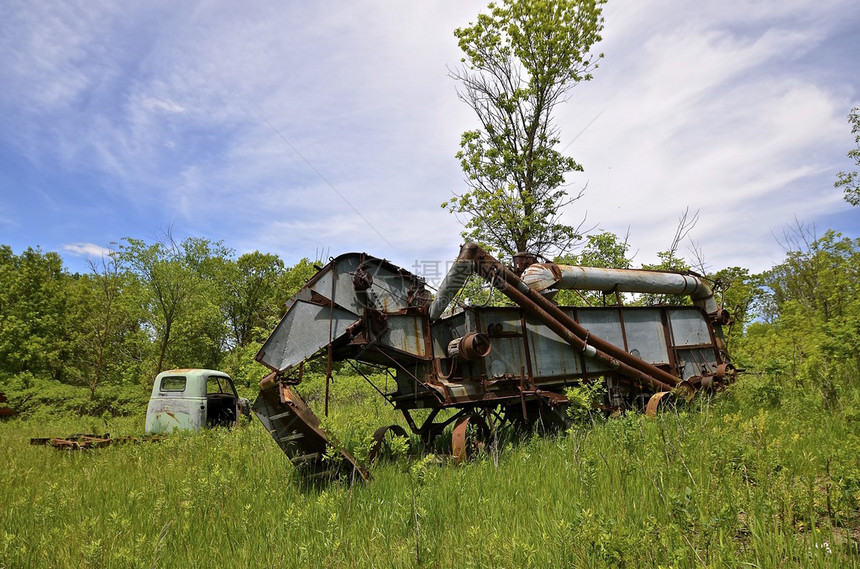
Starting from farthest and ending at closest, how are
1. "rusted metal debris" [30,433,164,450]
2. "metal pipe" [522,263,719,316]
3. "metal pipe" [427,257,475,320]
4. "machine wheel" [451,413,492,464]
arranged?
"rusted metal debris" [30,433,164,450] < "metal pipe" [522,263,719,316] < "metal pipe" [427,257,475,320] < "machine wheel" [451,413,492,464]

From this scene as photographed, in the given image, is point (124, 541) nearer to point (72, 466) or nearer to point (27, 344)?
point (72, 466)

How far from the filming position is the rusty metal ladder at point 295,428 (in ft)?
17.7

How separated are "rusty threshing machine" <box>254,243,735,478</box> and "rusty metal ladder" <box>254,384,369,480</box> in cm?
2

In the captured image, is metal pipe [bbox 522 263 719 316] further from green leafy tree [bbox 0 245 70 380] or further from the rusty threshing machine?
green leafy tree [bbox 0 245 70 380]

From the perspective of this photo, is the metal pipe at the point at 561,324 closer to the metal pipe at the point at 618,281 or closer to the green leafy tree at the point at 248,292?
the metal pipe at the point at 618,281

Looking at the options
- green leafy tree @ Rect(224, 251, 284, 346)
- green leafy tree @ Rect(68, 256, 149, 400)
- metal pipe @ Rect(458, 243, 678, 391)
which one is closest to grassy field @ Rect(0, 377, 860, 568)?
metal pipe @ Rect(458, 243, 678, 391)

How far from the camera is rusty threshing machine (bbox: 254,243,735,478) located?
20.0ft

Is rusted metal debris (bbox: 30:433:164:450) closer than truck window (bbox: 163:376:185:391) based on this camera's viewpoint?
Yes

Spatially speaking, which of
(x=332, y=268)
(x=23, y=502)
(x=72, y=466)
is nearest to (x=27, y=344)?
(x=72, y=466)

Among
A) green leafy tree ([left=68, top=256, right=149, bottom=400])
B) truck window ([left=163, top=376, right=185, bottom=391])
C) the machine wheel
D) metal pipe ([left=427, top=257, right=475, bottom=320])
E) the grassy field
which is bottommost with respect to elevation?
the grassy field

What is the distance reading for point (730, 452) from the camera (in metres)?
4.63

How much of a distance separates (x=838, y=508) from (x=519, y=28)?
19133 mm

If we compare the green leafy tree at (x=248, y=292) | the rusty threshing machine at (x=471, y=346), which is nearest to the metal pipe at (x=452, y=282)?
the rusty threshing machine at (x=471, y=346)

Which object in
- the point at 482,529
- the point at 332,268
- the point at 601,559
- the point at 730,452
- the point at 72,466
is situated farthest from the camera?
the point at 72,466
